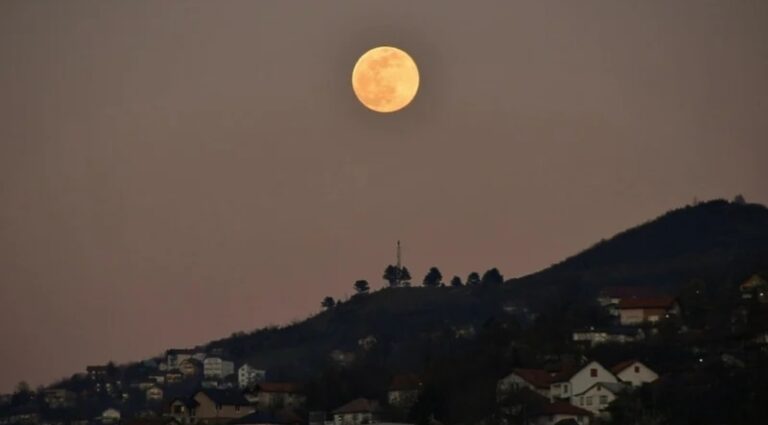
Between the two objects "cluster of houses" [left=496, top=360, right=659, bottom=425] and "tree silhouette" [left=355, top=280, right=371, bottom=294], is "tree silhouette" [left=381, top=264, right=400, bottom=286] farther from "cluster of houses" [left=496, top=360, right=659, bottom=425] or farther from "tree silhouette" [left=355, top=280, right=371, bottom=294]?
"cluster of houses" [left=496, top=360, right=659, bottom=425]

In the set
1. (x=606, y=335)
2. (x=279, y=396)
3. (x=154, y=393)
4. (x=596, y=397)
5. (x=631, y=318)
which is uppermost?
(x=154, y=393)

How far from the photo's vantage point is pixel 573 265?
555 feet

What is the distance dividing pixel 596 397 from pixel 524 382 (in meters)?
3.89

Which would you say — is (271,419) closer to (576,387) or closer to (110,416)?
(576,387)

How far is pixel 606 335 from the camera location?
10731 cm

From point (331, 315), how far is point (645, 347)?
72502 millimetres

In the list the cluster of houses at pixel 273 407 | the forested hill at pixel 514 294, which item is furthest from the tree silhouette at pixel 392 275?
the cluster of houses at pixel 273 407

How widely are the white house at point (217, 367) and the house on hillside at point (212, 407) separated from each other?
45.1 m

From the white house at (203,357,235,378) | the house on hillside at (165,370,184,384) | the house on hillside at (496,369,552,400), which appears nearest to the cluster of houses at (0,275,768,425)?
the house on hillside at (496,369,552,400)

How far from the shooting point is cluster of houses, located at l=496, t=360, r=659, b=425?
3588 inches

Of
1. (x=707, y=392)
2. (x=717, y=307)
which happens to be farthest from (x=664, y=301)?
(x=707, y=392)

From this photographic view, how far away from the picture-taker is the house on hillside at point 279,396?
114 meters

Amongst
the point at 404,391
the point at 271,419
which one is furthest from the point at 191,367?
the point at 404,391

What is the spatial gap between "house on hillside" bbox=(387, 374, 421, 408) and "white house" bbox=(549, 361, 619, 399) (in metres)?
6.76
